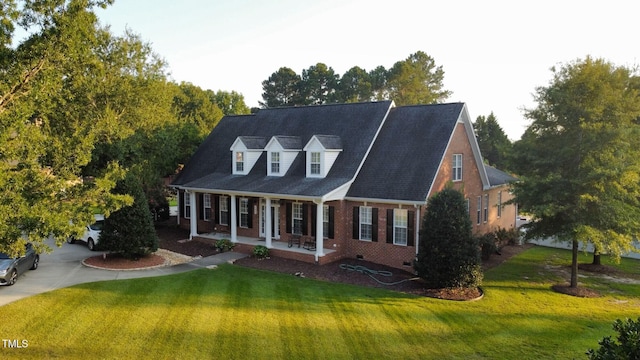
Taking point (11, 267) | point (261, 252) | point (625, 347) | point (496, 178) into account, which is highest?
point (496, 178)

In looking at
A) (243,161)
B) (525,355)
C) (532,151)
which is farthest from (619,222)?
(243,161)

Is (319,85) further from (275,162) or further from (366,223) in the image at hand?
(366,223)

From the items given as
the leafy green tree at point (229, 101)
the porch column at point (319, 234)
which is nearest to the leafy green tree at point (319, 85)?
the leafy green tree at point (229, 101)

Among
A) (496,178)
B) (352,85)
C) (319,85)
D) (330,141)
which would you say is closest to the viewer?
(330,141)

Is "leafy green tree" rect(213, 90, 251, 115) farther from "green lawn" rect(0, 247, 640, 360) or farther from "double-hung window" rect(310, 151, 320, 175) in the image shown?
"green lawn" rect(0, 247, 640, 360)

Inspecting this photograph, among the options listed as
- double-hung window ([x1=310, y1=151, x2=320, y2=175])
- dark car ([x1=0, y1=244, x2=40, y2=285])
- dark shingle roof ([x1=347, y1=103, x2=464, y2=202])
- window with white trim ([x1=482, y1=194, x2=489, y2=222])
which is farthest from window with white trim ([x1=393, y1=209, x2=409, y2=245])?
dark car ([x1=0, y1=244, x2=40, y2=285])

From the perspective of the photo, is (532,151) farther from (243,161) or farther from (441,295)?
(243,161)

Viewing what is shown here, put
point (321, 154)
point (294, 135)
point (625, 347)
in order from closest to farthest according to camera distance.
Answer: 1. point (625, 347)
2. point (321, 154)
3. point (294, 135)

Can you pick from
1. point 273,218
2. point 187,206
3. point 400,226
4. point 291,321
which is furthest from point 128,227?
point 400,226
